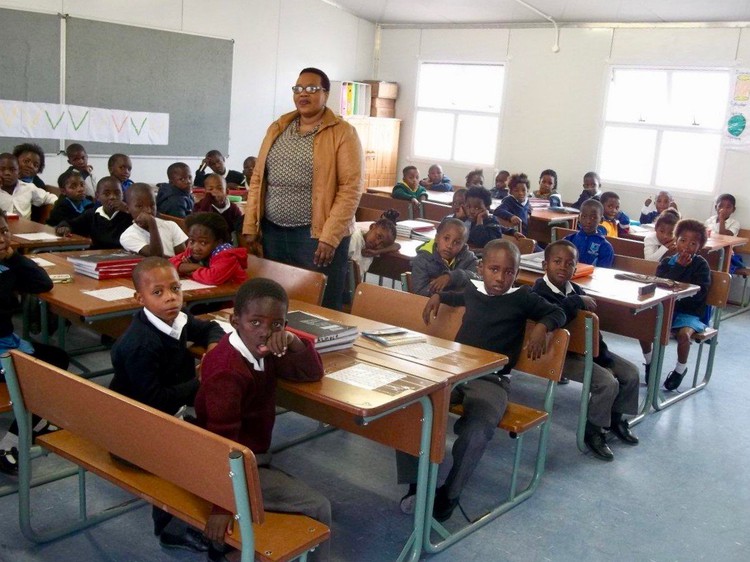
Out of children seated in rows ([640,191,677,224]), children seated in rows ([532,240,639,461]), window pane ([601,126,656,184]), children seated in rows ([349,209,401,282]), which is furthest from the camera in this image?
window pane ([601,126,656,184])

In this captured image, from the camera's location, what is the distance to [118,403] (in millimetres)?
1677

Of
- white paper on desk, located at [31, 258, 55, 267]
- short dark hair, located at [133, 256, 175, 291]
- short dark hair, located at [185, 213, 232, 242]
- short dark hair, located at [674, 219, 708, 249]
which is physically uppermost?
short dark hair, located at [674, 219, 708, 249]

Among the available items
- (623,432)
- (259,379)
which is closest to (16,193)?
(259,379)

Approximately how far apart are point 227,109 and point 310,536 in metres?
7.81

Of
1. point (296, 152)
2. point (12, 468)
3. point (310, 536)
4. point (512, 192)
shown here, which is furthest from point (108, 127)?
point (310, 536)

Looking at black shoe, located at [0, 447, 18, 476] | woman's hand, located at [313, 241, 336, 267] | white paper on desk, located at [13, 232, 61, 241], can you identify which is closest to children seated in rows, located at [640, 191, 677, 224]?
woman's hand, located at [313, 241, 336, 267]

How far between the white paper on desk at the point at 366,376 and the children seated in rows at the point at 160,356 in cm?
43

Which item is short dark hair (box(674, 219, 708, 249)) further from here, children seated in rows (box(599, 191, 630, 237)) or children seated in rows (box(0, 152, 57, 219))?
children seated in rows (box(0, 152, 57, 219))

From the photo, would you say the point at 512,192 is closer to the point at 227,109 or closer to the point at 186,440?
the point at 227,109

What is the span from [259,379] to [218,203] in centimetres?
311

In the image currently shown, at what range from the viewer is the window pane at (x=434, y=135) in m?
10.2

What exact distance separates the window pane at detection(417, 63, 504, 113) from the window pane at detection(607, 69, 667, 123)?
1.54 m

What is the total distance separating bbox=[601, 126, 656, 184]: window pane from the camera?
8477 mm

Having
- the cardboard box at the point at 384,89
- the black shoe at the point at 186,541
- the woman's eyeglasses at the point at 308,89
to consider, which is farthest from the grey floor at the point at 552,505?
the cardboard box at the point at 384,89
